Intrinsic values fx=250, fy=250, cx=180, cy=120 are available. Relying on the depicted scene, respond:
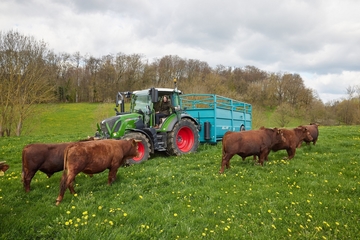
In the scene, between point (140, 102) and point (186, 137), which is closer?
point (140, 102)

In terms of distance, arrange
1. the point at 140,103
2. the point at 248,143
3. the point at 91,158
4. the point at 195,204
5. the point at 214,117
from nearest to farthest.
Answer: the point at 195,204 → the point at 91,158 → the point at 248,143 → the point at 140,103 → the point at 214,117

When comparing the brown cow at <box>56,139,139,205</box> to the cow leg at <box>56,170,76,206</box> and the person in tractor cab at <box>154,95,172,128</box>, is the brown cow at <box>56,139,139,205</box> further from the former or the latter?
the person in tractor cab at <box>154,95,172,128</box>

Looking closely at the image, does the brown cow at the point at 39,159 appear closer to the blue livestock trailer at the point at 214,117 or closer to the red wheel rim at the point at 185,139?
the red wheel rim at the point at 185,139

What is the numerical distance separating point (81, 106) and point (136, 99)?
37126 millimetres

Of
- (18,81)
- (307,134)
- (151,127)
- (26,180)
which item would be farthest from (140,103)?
(18,81)

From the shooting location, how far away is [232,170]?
7.34m

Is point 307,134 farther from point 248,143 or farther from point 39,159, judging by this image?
point 39,159

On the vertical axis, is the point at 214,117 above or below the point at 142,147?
above

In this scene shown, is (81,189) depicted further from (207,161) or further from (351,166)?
(351,166)

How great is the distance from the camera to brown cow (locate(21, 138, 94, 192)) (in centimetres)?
587

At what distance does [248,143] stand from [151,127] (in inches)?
142

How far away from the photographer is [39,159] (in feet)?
19.6

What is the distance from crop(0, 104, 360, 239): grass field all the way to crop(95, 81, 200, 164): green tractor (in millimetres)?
1113

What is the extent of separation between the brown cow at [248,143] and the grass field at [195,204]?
0.39 m
